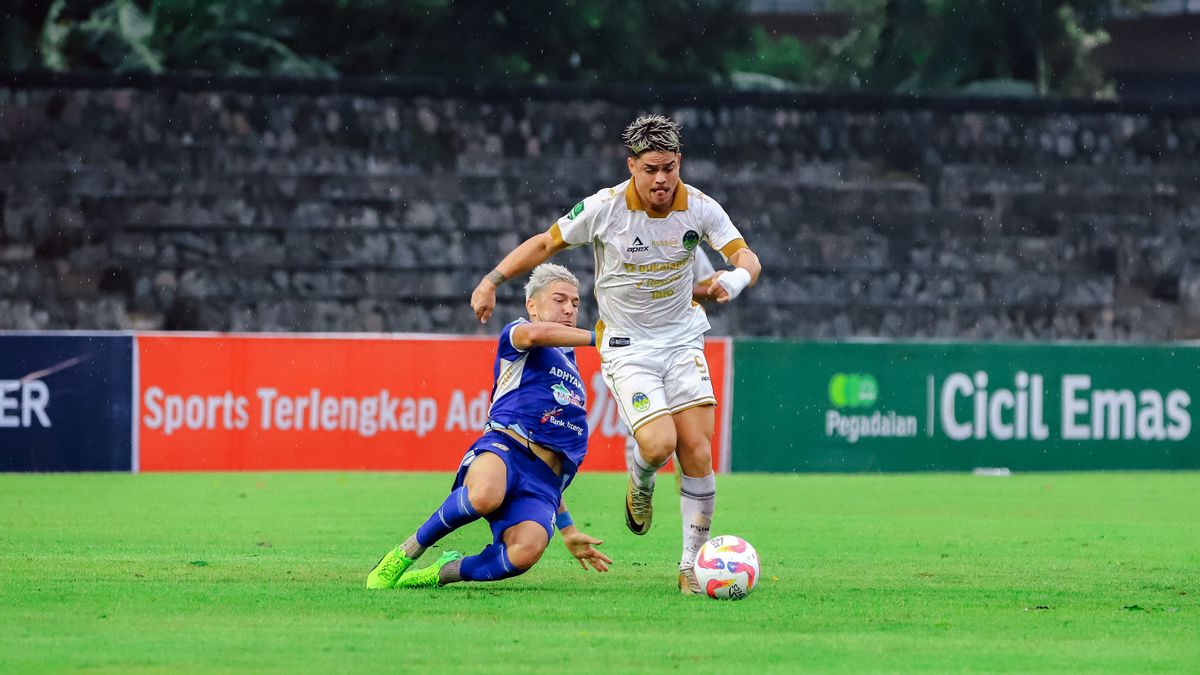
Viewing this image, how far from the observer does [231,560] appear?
34.7ft

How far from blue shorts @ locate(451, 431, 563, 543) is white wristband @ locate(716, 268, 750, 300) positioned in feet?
4.22

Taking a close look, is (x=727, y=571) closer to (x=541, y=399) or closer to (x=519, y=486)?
(x=519, y=486)

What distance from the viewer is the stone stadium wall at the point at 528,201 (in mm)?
22875

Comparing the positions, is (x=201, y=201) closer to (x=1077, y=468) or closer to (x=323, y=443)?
(x=323, y=443)

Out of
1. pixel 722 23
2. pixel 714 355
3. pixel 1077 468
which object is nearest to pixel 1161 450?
pixel 1077 468

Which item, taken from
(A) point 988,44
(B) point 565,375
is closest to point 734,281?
(B) point 565,375

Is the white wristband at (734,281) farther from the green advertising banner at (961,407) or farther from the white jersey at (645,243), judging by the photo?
the green advertising banner at (961,407)

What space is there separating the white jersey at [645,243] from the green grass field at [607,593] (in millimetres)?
1342

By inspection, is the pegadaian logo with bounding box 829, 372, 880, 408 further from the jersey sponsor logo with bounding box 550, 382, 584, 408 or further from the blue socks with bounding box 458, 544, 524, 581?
the blue socks with bounding box 458, 544, 524, 581

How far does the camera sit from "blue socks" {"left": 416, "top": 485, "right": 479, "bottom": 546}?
904 centimetres

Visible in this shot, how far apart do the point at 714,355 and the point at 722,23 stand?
1702 cm

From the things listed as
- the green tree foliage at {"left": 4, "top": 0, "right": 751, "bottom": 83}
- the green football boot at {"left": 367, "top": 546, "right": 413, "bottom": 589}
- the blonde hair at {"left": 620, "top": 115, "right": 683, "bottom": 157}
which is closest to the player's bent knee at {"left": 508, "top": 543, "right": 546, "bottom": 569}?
the green football boot at {"left": 367, "top": 546, "right": 413, "bottom": 589}

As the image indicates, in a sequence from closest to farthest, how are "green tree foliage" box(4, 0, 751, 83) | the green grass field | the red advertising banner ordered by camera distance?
1. the green grass field
2. the red advertising banner
3. "green tree foliage" box(4, 0, 751, 83)

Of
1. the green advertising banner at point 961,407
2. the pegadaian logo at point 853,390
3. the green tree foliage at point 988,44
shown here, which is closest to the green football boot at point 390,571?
the green advertising banner at point 961,407
